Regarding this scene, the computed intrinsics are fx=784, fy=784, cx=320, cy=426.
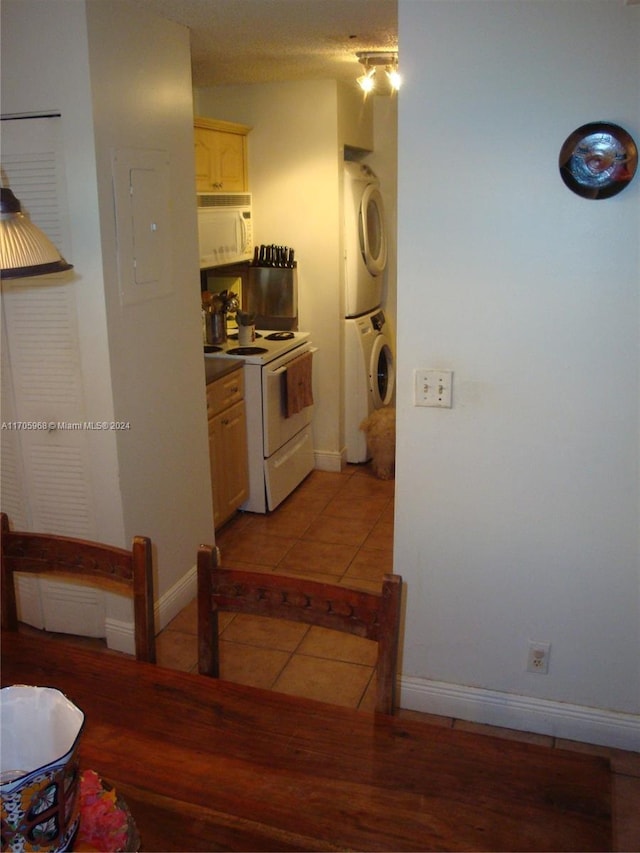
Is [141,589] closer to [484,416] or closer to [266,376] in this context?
[484,416]

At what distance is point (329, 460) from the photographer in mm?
5145

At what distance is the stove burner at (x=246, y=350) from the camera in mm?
4328

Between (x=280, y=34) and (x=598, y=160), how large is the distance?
1.81 m

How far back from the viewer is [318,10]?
9.66 feet

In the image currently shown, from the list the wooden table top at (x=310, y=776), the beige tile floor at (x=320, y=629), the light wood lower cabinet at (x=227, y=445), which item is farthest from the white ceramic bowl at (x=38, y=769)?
the light wood lower cabinet at (x=227, y=445)

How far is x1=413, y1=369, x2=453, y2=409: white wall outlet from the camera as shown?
2385 mm

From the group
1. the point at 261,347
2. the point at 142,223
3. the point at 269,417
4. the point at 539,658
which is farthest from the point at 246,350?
the point at 539,658

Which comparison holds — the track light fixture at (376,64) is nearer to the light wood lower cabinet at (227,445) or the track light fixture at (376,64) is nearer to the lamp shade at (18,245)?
the light wood lower cabinet at (227,445)

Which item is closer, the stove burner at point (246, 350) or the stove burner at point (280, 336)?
the stove burner at point (246, 350)

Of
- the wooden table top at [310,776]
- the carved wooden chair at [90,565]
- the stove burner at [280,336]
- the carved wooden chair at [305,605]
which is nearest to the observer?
the wooden table top at [310,776]

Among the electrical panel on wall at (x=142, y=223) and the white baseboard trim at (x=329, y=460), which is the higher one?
the electrical panel on wall at (x=142, y=223)

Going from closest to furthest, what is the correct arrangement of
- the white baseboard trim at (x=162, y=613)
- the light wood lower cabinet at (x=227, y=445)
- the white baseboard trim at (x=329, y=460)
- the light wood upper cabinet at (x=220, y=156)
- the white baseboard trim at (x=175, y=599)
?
1. the white baseboard trim at (x=162, y=613)
2. the white baseboard trim at (x=175, y=599)
3. the light wood lower cabinet at (x=227, y=445)
4. the light wood upper cabinet at (x=220, y=156)
5. the white baseboard trim at (x=329, y=460)

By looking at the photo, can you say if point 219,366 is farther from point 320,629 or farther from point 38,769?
point 38,769

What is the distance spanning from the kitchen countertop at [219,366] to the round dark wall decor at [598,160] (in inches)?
85.1
